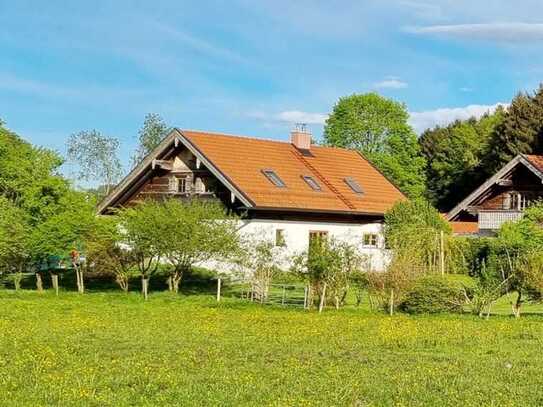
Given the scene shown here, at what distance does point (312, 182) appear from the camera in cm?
4228

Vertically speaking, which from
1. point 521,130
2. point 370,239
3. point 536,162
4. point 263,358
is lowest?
point 263,358

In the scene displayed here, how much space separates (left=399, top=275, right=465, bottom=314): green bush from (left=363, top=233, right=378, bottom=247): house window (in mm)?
18118

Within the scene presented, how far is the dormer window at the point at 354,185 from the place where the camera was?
1722 inches

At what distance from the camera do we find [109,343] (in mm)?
16859

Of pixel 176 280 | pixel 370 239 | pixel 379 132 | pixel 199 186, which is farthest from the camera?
pixel 379 132

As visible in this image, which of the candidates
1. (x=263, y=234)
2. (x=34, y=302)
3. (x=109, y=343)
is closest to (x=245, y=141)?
(x=263, y=234)

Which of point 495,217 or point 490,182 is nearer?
point 495,217

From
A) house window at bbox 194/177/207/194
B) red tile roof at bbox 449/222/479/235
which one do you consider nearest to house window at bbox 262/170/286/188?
house window at bbox 194/177/207/194

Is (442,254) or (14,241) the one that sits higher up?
(442,254)

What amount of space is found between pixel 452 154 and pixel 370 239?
3822 cm

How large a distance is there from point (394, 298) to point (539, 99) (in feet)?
133

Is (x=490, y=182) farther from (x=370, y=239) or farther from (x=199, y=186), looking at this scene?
(x=199, y=186)

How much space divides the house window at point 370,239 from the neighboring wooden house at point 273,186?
47 millimetres

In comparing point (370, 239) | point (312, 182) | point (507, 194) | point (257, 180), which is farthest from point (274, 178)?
point (507, 194)
